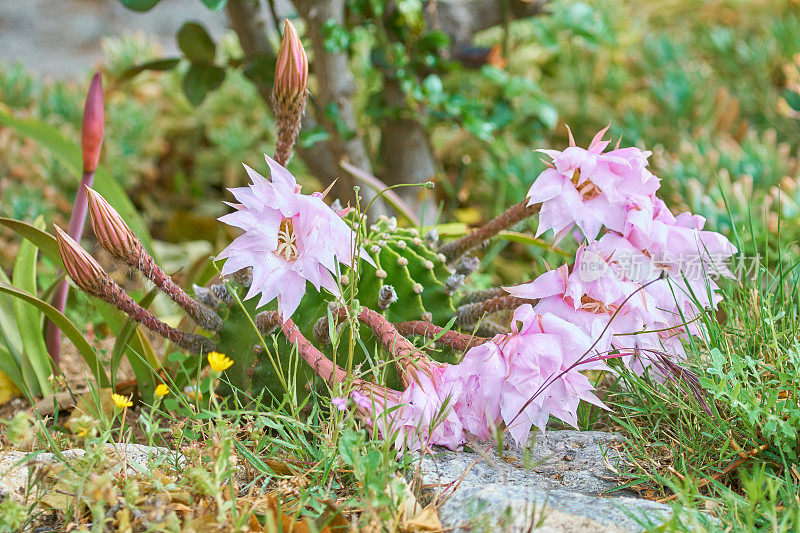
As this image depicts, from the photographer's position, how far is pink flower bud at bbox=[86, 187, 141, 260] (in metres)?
1.09

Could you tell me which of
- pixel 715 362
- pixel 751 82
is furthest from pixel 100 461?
pixel 751 82

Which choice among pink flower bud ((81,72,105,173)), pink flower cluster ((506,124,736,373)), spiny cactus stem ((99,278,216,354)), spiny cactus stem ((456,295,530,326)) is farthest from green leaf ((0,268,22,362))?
pink flower cluster ((506,124,736,373))

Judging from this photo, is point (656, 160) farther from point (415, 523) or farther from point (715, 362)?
point (415, 523)

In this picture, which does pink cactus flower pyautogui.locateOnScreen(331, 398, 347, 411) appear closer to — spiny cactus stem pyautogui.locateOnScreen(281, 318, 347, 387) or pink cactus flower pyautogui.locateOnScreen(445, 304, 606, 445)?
spiny cactus stem pyautogui.locateOnScreen(281, 318, 347, 387)

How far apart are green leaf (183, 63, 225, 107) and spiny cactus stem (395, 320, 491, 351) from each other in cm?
134

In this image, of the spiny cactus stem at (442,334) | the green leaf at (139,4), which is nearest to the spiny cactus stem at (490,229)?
the spiny cactus stem at (442,334)

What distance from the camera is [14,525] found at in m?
0.89

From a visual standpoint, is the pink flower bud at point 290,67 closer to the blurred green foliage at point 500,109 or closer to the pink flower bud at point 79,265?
the pink flower bud at point 79,265

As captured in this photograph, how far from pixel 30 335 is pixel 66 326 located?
0.65 ft

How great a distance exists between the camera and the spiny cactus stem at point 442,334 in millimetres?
1205

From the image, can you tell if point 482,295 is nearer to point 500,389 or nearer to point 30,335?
point 500,389

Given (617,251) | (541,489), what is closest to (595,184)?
(617,251)

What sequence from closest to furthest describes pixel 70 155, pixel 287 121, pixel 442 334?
pixel 442 334 → pixel 287 121 → pixel 70 155

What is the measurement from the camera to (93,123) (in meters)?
1.45
